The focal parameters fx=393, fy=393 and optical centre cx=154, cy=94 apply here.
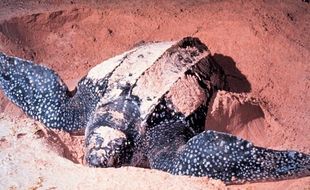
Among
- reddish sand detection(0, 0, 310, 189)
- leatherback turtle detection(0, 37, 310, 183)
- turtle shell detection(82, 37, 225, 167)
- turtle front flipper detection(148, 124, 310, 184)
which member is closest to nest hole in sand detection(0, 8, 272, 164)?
reddish sand detection(0, 0, 310, 189)

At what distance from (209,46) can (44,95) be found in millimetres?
1496

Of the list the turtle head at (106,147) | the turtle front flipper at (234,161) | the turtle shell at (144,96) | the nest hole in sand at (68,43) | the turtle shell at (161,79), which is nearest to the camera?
Answer: the turtle front flipper at (234,161)

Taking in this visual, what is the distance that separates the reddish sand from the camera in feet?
8.48

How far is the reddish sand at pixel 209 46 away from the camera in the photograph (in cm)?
258

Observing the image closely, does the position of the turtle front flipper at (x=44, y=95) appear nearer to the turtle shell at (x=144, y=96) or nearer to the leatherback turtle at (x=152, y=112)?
the leatherback turtle at (x=152, y=112)

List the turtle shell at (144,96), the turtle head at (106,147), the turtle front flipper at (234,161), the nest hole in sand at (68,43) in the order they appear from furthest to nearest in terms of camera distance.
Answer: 1. the nest hole in sand at (68,43)
2. the turtle shell at (144,96)
3. the turtle head at (106,147)
4. the turtle front flipper at (234,161)

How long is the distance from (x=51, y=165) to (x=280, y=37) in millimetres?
2314

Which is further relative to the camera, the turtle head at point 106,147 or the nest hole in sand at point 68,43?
the nest hole in sand at point 68,43

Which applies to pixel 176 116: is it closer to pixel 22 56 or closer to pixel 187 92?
pixel 187 92

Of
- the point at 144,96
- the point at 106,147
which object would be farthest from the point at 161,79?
the point at 106,147

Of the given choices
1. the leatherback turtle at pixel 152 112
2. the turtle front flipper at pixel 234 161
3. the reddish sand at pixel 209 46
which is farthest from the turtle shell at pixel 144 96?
the turtle front flipper at pixel 234 161

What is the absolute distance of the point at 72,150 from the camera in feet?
8.08

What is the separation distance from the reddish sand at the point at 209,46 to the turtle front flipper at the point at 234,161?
0.07m

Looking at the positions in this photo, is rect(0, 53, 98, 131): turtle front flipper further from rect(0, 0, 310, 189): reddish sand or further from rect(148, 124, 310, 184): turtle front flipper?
rect(148, 124, 310, 184): turtle front flipper
